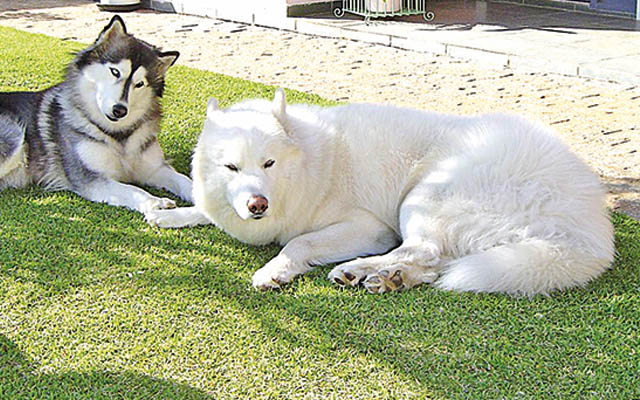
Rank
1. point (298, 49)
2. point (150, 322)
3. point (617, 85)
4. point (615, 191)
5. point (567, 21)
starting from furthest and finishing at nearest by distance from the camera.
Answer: point (567, 21) < point (298, 49) < point (617, 85) < point (615, 191) < point (150, 322)

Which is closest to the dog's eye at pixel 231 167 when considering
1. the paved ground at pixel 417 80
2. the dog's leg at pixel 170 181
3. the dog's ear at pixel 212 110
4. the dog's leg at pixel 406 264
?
the dog's ear at pixel 212 110

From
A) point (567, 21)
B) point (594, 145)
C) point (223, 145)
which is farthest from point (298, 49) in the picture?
point (223, 145)

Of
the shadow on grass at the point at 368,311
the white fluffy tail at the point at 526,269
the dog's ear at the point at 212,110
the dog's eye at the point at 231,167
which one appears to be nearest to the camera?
the shadow on grass at the point at 368,311

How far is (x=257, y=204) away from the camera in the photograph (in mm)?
3830

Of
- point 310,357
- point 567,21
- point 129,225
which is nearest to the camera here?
point 310,357

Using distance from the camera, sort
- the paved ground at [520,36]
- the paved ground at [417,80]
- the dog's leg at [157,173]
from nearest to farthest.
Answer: the dog's leg at [157,173], the paved ground at [417,80], the paved ground at [520,36]

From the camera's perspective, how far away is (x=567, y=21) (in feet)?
36.6

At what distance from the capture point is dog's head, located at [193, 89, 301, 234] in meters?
3.93

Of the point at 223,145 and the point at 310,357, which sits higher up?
the point at 223,145

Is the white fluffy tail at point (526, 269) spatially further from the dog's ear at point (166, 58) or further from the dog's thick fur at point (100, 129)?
the dog's ear at point (166, 58)

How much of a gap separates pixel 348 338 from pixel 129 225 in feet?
6.16

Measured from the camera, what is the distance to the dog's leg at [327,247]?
4039 mm

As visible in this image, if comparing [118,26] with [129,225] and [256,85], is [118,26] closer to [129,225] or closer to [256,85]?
[129,225]

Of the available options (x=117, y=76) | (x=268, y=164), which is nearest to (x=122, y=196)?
(x=117, y=76)
